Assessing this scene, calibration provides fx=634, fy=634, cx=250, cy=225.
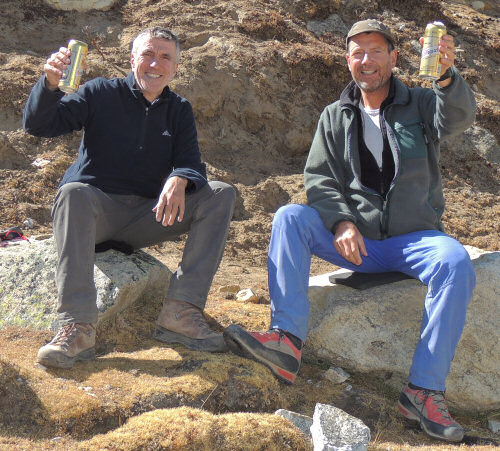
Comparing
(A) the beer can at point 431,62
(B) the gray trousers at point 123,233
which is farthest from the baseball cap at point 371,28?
(B) the gray trousers at point 123,233

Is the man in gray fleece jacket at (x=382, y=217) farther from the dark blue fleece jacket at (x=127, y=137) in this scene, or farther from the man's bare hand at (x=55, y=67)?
the man's bare hand at (x=55, y=67)

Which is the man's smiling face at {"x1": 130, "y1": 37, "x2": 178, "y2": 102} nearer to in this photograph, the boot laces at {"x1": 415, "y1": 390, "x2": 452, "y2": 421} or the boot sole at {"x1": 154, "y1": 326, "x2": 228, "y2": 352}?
the boot sole at {"x1": 154, "y1": 326, "x2": 228, "y2": 352}

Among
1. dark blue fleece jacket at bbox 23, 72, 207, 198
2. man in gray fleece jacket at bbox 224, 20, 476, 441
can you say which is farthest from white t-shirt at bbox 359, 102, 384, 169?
dark blue fleece jacket at bbox 23, 72, 207, 198

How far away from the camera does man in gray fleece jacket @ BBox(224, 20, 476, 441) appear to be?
3910mm

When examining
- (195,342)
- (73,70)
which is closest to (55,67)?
(73,70)

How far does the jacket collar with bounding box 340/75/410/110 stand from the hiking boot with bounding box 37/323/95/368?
96.1 inches

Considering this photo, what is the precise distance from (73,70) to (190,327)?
189cm

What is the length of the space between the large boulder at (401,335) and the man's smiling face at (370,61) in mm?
1512

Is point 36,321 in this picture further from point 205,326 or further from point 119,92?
point 119,92

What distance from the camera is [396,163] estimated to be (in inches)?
177

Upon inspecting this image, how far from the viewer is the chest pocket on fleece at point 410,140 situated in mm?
4539

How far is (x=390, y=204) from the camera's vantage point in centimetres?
448

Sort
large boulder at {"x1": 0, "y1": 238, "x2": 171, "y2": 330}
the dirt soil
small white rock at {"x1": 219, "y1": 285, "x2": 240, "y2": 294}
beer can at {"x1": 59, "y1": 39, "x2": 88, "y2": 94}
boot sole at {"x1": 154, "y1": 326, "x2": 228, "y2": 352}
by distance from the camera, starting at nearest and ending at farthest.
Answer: beer can at {"x1": 59, "y1": 39, "x2": 88, "y2": 94}, boot sole at {"x1": 154, "y1": 326, "x2": 228, "y2": 352}, large boulder at {"x1": 0, "y1": 238, "x2": 171, "y2": 330}, small white rock at {"x1": 219, "y1": 285, "x2": 240, "y2": 294}, the dirt soil

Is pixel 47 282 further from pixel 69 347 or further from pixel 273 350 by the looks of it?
pixel 273 350
